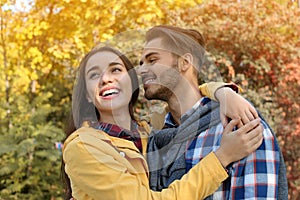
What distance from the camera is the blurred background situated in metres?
5.08

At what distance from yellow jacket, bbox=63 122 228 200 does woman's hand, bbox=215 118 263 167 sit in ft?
0.10

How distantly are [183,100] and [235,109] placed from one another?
13.5 inches

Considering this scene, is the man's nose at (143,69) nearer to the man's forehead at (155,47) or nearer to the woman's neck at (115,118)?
the man's forehead at (155,47)

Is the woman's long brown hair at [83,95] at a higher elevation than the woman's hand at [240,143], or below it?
higher

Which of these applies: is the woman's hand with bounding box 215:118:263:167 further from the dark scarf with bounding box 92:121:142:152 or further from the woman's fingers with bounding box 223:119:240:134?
the dark scarf with bounding box 92:121:142:152

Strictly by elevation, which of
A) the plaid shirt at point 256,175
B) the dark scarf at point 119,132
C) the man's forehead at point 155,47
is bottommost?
the plaid shirt at point 256,175

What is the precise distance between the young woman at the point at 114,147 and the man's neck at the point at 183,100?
0.19 metres

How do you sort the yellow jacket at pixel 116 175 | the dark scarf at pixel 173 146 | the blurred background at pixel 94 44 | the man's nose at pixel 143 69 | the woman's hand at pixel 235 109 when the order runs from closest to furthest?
the yellow jacket at pixel 116 175
the woman's hand at pixel 235 109
the dark scarf at pixel 173 146
the man's nose at pixel 143 69
the blurred background at pixel 94 44

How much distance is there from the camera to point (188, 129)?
175 cm

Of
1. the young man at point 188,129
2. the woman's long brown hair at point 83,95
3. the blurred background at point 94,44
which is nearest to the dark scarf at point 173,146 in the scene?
the young man at point 188,129

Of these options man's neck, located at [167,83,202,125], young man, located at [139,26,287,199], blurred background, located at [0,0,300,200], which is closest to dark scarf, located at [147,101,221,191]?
young man, located at [139,26,287,199]

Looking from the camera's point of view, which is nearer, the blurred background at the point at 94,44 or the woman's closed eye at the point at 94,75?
the woman's closed eye at the point at 94,75

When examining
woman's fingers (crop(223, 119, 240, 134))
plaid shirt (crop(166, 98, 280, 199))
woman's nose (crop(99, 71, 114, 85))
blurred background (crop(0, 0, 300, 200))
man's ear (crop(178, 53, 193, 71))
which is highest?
woman's nose (crop(99, 71, 114, 85))

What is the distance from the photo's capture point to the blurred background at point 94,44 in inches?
A: 200
